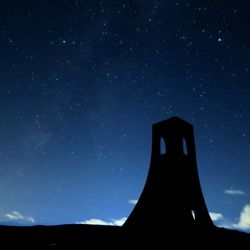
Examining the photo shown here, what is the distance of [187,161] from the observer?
47.9 ft

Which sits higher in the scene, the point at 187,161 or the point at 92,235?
the point at 187,161

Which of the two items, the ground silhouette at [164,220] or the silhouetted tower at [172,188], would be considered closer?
the ground silhouette at [164,220]

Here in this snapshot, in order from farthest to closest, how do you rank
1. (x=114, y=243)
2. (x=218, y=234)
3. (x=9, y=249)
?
(x=218, y=234) → (x=114, y=243) → (x=9, y=249)

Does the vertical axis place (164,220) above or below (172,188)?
below

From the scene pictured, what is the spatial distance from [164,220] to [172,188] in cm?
140

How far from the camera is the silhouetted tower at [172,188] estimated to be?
1347 cm

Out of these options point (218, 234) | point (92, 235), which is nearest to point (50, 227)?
point (92, 235)

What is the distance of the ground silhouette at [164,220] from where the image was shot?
458 inches

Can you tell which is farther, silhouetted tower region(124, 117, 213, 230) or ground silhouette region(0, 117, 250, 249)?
silhouetted tower region(124, 117, 213, 230)

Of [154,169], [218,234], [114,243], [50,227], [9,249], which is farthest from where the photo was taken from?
[154,169]

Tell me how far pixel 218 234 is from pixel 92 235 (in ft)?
16.3

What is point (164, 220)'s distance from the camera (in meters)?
13.4

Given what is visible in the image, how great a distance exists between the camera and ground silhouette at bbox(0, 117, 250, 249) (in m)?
11.6

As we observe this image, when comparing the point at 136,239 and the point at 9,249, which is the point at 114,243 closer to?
the point at 136,239
